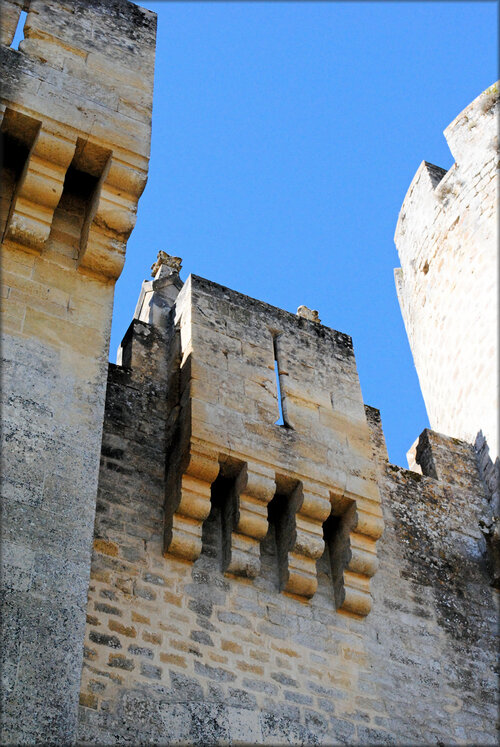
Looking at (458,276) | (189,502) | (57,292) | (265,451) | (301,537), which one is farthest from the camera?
(458,276)

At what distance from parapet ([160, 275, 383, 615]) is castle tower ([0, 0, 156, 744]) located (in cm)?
104

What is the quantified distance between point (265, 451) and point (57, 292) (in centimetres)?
164

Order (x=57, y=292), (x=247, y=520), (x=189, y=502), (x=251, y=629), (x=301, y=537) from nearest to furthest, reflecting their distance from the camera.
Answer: (x=57, y=292) → (x=251, y=629) → (x=189, y=502) → (x=247, y=520) → (x=301, y=537)

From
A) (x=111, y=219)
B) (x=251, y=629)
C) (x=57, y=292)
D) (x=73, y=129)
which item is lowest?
(x=251, y=629)

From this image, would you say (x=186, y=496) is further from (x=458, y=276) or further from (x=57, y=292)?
(x=458, y=276)

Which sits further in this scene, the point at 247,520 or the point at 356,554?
the point at 356,554

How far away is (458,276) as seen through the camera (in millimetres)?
8883

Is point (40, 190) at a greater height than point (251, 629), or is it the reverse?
point (40, 190)

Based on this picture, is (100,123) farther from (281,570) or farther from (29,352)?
(281,570)

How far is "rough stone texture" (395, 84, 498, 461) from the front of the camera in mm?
8352

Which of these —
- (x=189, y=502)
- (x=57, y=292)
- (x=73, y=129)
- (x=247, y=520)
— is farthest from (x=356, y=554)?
(x=73, y=129)

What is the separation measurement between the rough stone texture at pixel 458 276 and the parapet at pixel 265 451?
1392 millimetres

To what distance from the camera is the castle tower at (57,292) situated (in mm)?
4227

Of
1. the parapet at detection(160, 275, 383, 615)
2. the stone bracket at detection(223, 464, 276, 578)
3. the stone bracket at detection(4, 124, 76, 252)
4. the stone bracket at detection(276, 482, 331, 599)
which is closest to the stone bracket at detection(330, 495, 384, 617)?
the parapet at detection(160, 275, 383, 615)
